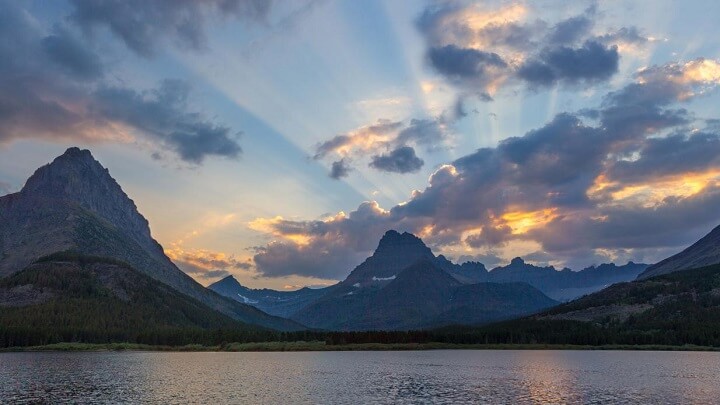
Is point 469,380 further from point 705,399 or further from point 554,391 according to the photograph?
point 705,399

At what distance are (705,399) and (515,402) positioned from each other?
3548 cm

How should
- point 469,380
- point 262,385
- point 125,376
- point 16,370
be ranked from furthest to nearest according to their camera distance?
point 16,370 → point 125,376 → point 469,380 → point 262,385

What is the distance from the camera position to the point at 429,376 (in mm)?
164000

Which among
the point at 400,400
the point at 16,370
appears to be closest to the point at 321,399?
the point at 400,400

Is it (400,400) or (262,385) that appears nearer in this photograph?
(400,400)

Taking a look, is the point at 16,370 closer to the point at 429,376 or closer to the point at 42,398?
the point at 42,398

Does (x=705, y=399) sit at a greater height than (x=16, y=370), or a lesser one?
lesser

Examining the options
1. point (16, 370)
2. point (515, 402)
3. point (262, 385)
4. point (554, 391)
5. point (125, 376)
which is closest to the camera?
point (515, 402)

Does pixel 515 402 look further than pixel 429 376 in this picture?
No

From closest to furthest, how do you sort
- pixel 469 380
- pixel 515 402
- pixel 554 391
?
1. pixel 515 402
2. pixel 554 391
3. pixel 469 380

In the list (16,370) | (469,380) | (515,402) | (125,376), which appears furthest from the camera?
(16,370)

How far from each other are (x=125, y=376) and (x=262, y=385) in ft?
158

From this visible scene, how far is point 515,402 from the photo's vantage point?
106 meters

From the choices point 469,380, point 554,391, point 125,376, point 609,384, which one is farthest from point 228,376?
point 609,384
